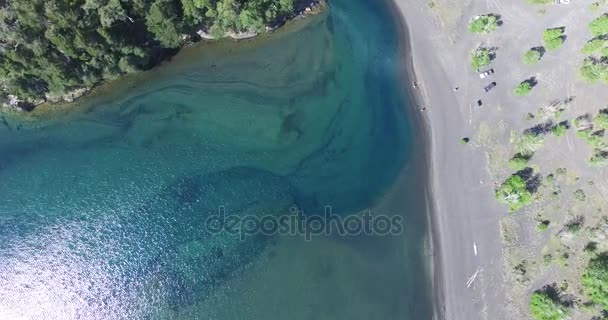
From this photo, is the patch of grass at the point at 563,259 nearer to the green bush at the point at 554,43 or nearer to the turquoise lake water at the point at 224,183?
the turquoise lake water at the point at 224,183

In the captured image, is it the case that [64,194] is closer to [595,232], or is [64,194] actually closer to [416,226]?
[416,226]

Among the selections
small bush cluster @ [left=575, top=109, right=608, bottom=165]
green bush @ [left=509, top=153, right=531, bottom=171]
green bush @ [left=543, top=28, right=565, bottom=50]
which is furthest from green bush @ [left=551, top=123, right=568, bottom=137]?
green bush @ [left=543, top=28, right=565, bottom=50]

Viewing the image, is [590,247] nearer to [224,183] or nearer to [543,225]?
[543,225]

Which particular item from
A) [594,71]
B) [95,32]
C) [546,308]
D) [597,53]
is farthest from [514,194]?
[95,32]

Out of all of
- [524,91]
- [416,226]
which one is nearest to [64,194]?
[416,226]

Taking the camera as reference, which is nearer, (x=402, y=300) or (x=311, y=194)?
(x=402, y=300)

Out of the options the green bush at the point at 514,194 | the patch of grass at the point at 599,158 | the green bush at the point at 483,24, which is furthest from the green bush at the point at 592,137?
the green bush at the point at 483,24
